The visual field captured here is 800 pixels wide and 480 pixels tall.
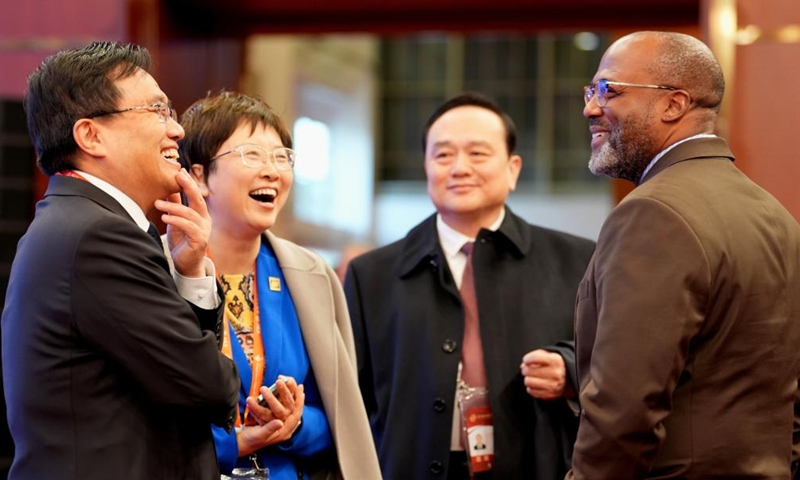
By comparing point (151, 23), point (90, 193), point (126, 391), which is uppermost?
point (151, 23)

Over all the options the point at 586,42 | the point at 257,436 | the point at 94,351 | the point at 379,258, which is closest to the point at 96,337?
the point at 94,351

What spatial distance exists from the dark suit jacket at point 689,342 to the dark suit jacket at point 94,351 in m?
0.77

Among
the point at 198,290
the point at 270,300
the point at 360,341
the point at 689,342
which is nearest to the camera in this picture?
the point at 689,342

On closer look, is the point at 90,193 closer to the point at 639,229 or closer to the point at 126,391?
the point at 126,391

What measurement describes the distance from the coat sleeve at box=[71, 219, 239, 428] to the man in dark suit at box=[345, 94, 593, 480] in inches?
47.0

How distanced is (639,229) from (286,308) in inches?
41.3

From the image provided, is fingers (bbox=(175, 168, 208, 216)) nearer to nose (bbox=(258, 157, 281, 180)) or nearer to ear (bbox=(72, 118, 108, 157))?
ear (bbox=(72, 118, 108, 157))

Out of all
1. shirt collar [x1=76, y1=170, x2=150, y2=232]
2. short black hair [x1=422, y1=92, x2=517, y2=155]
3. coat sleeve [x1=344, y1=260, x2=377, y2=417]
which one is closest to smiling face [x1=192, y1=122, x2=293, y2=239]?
shirt collar [x1=76, y1=170, x2=150, y2=232]

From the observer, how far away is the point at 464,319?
3219mm

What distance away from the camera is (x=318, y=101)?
1477 centimetres

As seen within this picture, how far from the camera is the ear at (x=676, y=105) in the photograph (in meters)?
2.32

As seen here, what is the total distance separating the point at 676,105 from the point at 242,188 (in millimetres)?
1096

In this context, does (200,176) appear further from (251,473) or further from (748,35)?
(748,35)

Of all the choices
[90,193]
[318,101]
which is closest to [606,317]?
[90,193]
